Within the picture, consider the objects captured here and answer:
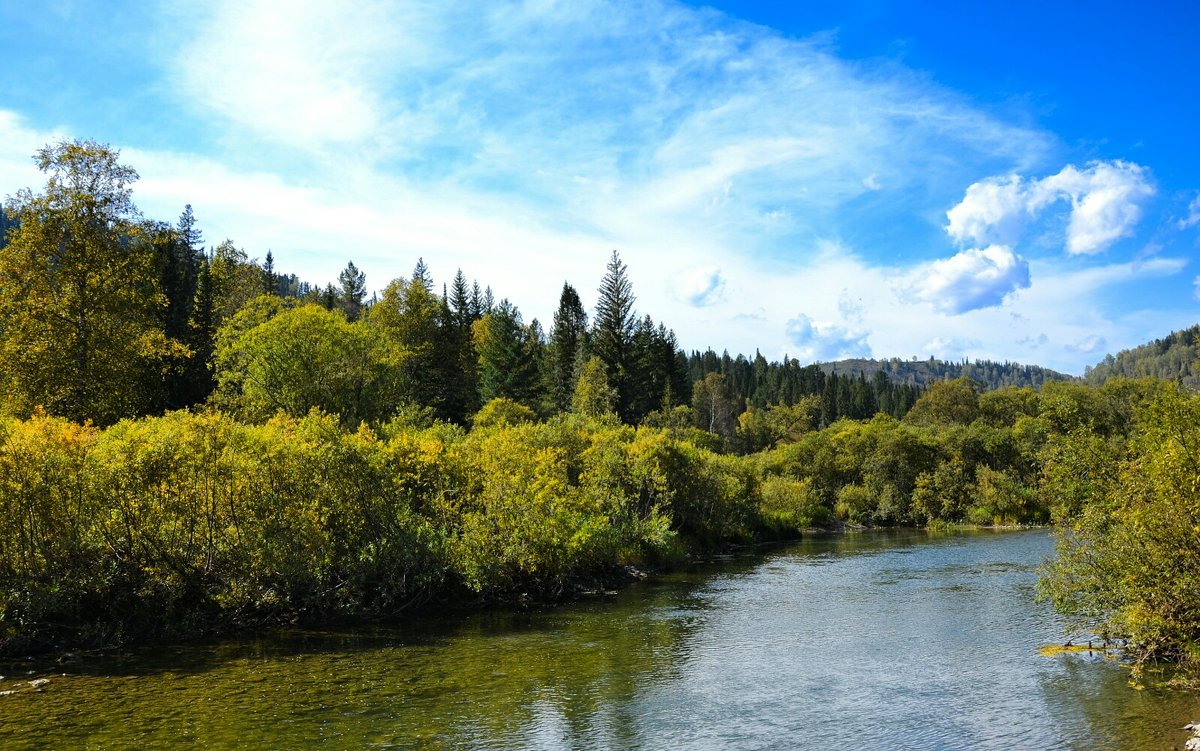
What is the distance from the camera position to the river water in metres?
14.7

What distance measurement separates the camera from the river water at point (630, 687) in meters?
14.7

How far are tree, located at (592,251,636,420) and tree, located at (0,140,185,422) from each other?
191ft

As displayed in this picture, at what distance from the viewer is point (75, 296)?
119ft

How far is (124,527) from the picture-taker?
2294 cm

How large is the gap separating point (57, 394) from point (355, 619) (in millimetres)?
20159

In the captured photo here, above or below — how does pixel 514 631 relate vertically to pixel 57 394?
below

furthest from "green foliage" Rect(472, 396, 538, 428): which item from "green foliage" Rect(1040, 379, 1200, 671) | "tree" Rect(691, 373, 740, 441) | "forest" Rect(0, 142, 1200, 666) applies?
"tree" Rect(691, 373, 740, 441)

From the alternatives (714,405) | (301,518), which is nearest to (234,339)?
(301,518)

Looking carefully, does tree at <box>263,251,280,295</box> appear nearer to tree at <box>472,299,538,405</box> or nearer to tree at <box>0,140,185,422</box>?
tree at <box>472,299,538,405</box>

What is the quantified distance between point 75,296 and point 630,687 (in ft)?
108

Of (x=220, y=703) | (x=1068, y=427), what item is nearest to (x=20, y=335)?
(x=220, y=703)

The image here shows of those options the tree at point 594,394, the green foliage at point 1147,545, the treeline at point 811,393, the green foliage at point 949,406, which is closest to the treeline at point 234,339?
the tree at point 594,394

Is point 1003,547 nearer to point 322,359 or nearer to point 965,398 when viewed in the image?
point 322,359

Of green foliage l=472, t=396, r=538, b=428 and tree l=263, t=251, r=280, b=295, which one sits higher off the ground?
tree l=263, t=251, r=280, b=295
